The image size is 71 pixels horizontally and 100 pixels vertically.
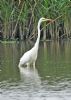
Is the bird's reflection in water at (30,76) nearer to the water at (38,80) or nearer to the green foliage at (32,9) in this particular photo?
the water at (38,80)

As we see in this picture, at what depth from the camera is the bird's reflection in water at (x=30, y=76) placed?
39.6ft

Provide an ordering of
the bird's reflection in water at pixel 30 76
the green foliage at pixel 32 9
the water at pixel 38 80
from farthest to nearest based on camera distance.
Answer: the green foliage at pixel 32 9
the bird's reflection in water at pixel 30 76
the water at pixel 38 80

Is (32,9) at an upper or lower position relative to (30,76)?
upper

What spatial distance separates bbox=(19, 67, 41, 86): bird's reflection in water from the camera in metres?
12.1

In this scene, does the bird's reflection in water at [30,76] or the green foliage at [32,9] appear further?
the green foliage at [32,9]

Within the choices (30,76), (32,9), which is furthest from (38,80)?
(32,9)

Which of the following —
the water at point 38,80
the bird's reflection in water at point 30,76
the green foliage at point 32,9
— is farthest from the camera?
the green foliage at point 32,9

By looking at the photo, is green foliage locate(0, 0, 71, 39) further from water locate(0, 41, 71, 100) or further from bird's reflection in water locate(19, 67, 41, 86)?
bird's reflection in water locate(19, 67, 41, 86)

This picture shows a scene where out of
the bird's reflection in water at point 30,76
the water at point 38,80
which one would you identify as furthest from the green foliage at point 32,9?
the bird's reflection in water at point 30,76

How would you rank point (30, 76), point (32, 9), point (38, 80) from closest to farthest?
point (38, 80), point (30, 76), point (32, 9)

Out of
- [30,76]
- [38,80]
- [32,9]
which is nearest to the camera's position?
[38,80]

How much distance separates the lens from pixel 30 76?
13273mm

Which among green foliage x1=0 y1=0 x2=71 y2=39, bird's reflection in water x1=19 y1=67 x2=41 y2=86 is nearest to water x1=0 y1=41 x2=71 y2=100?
bird's reflection in water x1=19 y1=67 x2=41 y2=86

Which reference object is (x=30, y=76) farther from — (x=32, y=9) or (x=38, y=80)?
(x=32, y=9)
